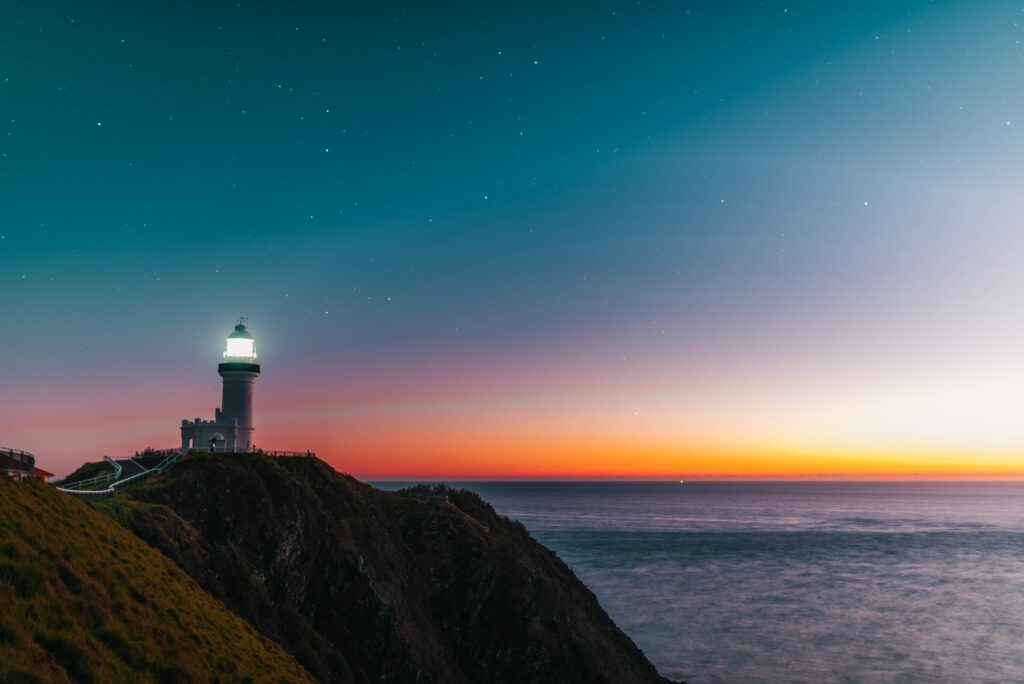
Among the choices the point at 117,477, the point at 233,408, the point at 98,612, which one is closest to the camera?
the point at 98,612

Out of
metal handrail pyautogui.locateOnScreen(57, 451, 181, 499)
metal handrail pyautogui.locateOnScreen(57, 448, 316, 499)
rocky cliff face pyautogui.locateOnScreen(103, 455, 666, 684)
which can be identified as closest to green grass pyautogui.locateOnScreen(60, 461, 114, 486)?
metal handrail pyautogui.locateOnScreen(57, 448, 316, 499)

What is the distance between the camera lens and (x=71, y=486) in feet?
139

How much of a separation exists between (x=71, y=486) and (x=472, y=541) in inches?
995

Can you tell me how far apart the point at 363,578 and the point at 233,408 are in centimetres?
2715

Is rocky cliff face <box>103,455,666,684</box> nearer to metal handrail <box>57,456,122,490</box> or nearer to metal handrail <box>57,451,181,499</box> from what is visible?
metal handrail <box>57,451,181,499</box>

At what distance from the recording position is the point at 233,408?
2421 inches

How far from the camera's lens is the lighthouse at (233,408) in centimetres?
5881

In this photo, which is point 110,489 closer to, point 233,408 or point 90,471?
point 90,471

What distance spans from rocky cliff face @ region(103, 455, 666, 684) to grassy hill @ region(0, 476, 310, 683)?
19.1 ft

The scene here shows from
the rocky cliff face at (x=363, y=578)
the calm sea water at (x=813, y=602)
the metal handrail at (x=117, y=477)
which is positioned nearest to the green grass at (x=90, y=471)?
the metal handrail at (x=117, y=477)

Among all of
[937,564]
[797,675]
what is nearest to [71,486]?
[797,675]

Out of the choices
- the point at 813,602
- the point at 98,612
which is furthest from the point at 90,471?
the point at 813,602

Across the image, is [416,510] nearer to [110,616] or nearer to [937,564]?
[110,616]

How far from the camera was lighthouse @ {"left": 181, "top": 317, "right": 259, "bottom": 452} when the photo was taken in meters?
58.8
